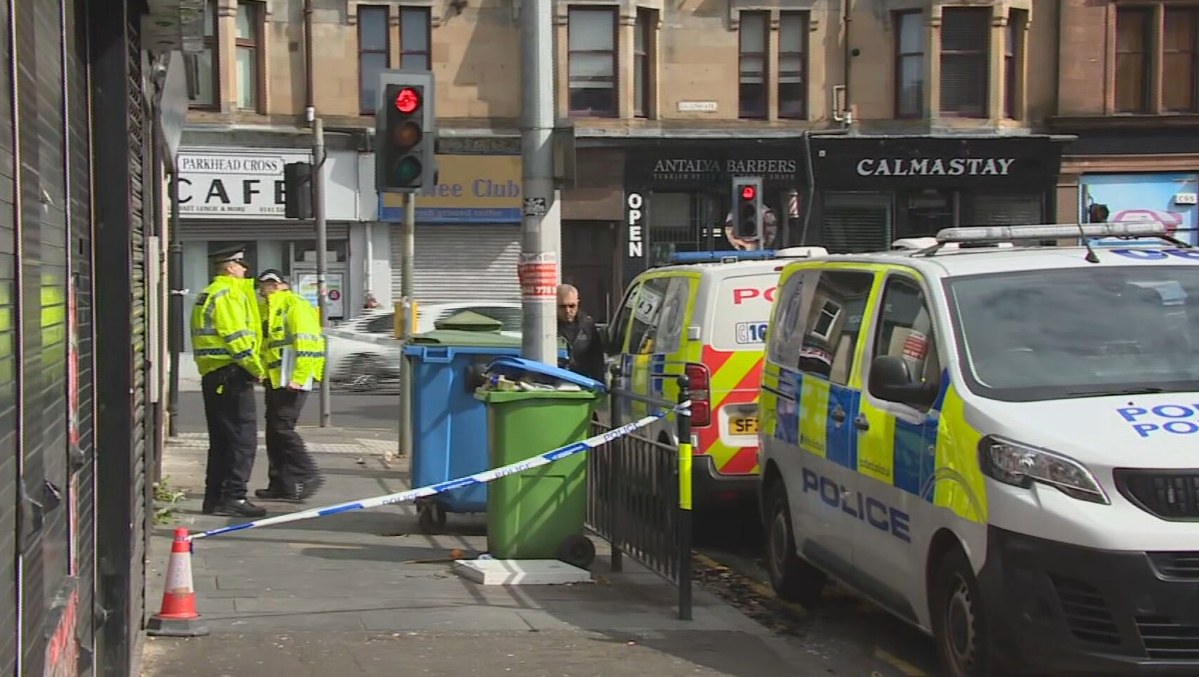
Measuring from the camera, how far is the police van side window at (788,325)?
8.41 metres

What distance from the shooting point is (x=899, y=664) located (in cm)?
706

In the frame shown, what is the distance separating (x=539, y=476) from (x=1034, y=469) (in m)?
3.68

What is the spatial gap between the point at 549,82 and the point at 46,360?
263 inches

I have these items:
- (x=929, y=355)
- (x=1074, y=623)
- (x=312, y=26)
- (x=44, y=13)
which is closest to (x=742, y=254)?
(x=929, y=355)

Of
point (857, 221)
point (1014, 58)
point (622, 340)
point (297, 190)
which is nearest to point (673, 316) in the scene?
point (622, 340)

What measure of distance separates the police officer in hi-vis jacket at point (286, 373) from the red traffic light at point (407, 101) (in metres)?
1.62

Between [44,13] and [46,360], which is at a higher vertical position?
→ [44,13]

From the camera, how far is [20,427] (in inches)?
128

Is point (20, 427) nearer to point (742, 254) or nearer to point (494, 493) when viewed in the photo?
point (494, 493)

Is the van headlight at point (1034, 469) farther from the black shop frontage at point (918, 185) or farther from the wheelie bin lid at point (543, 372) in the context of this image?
the black shop frontage at point (918, 185)

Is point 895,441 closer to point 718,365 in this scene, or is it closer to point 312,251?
point 718,365

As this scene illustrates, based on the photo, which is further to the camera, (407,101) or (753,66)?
(753,66)

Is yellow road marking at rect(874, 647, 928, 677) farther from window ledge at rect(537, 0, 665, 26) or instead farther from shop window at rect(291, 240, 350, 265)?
window ledge at rect(537, 0, 665, 26)

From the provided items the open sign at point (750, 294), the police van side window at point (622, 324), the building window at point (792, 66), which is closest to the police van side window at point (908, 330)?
the open sign at point (750, 294)
